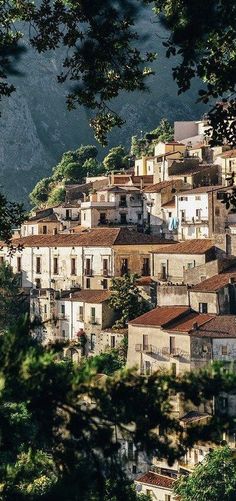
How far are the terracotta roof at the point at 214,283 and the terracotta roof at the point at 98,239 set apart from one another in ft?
33.0

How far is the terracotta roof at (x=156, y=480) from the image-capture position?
50.2 m

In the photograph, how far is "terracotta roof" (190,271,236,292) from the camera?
191 feet

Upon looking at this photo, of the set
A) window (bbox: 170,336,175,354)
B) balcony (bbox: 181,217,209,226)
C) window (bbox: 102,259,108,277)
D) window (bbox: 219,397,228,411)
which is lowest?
window (bbox: 170,336,175,354)

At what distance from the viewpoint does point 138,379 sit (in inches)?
396

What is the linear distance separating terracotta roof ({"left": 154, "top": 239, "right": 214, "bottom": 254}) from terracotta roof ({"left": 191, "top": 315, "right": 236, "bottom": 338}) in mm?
8887

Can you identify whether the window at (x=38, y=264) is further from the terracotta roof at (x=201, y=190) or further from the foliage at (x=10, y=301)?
the terracotta roof at (x=201, y=190)

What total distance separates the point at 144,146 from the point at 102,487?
10384 cm

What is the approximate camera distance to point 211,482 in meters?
48.4

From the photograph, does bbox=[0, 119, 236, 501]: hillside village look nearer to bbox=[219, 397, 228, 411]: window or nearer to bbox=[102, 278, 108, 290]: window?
bbox=[102, 278, 108, 290]: window

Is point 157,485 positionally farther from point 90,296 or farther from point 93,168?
point 93,168

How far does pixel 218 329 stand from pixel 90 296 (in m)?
14.6

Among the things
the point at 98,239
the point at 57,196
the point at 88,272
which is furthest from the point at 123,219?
the point at 57,196

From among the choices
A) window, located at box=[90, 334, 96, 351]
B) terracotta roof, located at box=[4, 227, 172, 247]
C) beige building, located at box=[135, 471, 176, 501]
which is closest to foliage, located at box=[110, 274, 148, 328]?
window, located at box=[90, 334, 96, 351]

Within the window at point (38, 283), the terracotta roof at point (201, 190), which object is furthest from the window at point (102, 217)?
the terracotta roof at point (201, 190)
